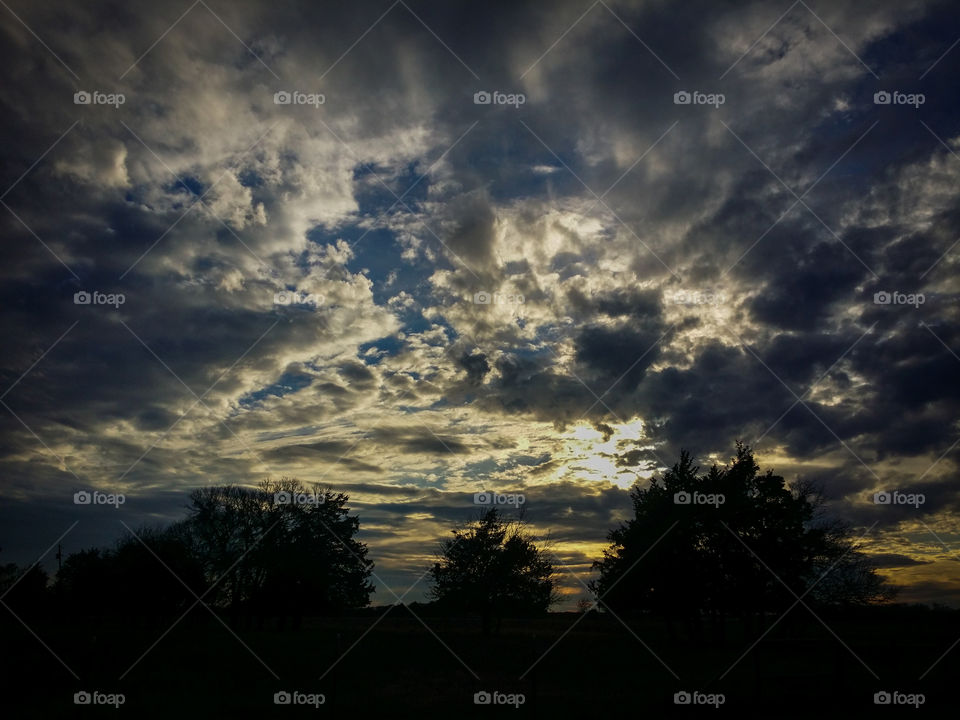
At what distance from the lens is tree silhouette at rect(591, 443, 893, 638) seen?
42000 millimetres

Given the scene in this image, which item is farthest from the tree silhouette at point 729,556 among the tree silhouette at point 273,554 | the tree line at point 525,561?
the tree silhouette at point 273,554

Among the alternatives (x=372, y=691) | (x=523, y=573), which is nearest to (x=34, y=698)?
(x=372, y=691)

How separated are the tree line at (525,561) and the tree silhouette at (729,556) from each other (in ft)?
0.29

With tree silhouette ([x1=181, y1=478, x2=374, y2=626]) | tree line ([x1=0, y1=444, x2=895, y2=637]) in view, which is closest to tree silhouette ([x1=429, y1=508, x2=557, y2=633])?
tree line ([x1=0, y1=444, x2=895, y2=637])

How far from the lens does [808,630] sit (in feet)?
183

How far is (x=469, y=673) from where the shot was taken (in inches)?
1298

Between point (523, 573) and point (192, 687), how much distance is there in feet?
87.2

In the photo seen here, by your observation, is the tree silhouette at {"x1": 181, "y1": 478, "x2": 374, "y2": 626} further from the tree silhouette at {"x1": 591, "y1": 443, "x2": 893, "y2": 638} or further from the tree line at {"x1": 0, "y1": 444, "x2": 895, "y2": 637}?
the tree silhouette at {"x1": 591, "y1": 443, "x2": 893, "y2": 638}

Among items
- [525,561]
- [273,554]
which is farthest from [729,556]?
[273,554]

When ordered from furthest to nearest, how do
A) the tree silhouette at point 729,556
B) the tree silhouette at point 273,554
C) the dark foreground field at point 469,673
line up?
the tree silhouette at point 273,554, the tree silhouette at point 729,556, the dark foreground field at point 469,673

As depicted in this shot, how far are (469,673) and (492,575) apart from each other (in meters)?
14.5

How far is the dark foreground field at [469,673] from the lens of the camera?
20.8 m

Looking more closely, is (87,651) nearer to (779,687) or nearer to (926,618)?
(779,687)

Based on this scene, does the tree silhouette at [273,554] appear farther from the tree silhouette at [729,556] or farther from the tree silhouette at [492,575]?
the tree silhouette at [729,556]
